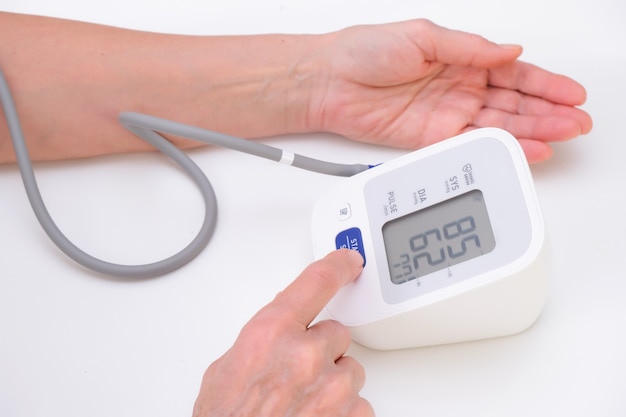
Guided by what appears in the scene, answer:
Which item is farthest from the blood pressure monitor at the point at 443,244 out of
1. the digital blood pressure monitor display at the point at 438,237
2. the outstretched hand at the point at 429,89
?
the outstretched hand at the point at 429,89

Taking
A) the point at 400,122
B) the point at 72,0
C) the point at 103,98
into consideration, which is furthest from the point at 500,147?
the point at 72,0

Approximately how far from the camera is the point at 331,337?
2.40 feet

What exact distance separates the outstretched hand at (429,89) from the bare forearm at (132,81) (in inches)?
2.2

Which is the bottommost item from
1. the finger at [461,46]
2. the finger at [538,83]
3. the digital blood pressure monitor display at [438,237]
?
the digital blood pressure monitor display at [438,237]

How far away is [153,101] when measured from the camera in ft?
3.36

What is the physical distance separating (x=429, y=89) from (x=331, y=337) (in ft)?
1.54

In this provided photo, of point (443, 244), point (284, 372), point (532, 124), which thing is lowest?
point (284, 372)

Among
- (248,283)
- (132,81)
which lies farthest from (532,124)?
(132,81)

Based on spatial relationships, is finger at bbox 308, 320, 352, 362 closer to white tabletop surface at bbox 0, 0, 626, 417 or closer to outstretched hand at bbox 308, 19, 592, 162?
white tabletop surface at bbox 0, 0, 626, 417

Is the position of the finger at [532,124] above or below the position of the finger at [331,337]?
above

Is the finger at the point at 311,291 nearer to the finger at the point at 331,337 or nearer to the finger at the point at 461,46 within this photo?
the finger at the point at 331,337

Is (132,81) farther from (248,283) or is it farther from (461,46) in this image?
(461,46)

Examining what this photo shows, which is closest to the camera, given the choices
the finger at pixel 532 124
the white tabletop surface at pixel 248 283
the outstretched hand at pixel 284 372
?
the outstretched hand at pixel 284 372

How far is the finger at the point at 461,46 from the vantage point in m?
0.97
